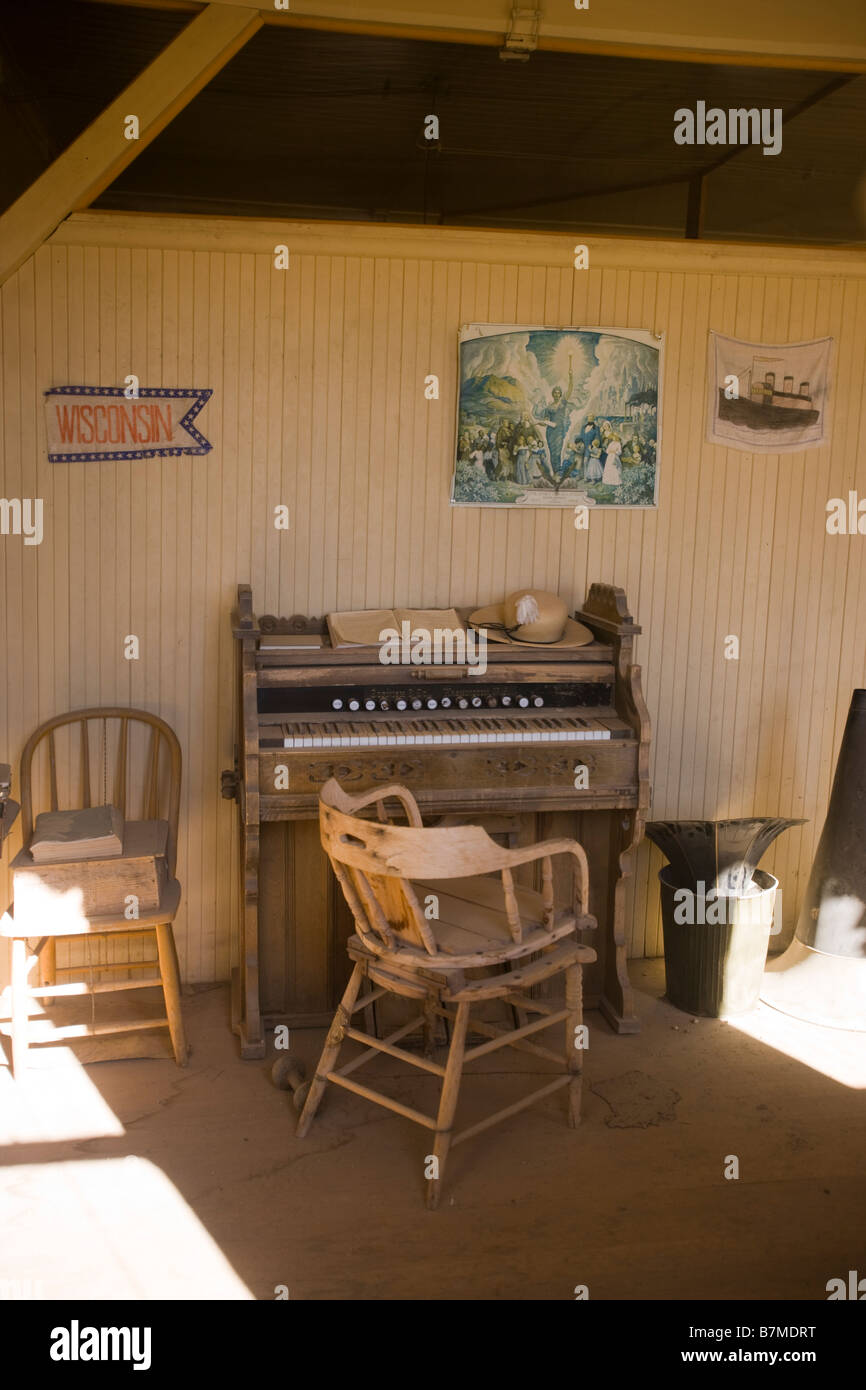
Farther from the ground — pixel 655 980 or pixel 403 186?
pixel 403 186

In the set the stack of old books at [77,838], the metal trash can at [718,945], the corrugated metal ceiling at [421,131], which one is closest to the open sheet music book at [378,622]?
the stack of old books at [77,838]

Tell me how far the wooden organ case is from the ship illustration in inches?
37.4

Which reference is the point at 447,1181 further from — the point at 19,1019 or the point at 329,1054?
the point at 19,1019

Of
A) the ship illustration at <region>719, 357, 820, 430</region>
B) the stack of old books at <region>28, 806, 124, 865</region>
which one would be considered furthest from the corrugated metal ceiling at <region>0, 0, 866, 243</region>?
the stack of old books at <region>28, 806, 124, 865</region>

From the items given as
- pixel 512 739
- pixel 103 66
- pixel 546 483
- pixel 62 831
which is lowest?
pixel 62 831

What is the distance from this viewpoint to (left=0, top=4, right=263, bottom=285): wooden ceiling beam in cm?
389

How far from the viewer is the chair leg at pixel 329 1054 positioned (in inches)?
139

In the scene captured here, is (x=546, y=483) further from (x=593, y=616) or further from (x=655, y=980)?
(x=655, y=980)

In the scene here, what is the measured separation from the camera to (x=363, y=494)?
452cm

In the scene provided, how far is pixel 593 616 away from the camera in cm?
449

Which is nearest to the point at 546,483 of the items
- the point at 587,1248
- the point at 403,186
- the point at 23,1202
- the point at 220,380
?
the point at 220,380

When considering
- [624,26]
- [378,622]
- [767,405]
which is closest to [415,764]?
[378,622]

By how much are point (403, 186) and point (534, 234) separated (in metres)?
3.59

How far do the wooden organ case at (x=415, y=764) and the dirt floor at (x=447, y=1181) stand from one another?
0.96 ft
